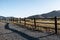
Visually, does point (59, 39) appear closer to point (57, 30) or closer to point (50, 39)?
point (50, 39)

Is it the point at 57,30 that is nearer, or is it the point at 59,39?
the point at 59,39

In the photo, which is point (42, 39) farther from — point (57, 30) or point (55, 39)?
point (57, 30)

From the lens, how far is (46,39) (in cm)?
916

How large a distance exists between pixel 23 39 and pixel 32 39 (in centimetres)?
57

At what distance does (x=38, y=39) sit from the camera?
9.18 m

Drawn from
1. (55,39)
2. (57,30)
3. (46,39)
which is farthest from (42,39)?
(57,30)

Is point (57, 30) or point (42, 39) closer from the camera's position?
point (42, 39)

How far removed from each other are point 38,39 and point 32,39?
38cm

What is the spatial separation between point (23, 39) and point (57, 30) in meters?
4.49

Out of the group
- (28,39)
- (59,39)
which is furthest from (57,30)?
(28,39)

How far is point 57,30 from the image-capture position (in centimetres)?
1273

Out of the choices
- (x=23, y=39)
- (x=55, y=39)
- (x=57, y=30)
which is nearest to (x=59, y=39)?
(x=55, y=39)

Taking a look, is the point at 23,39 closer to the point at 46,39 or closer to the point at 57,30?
the point at 46,39

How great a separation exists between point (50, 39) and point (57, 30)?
3.76 metres
